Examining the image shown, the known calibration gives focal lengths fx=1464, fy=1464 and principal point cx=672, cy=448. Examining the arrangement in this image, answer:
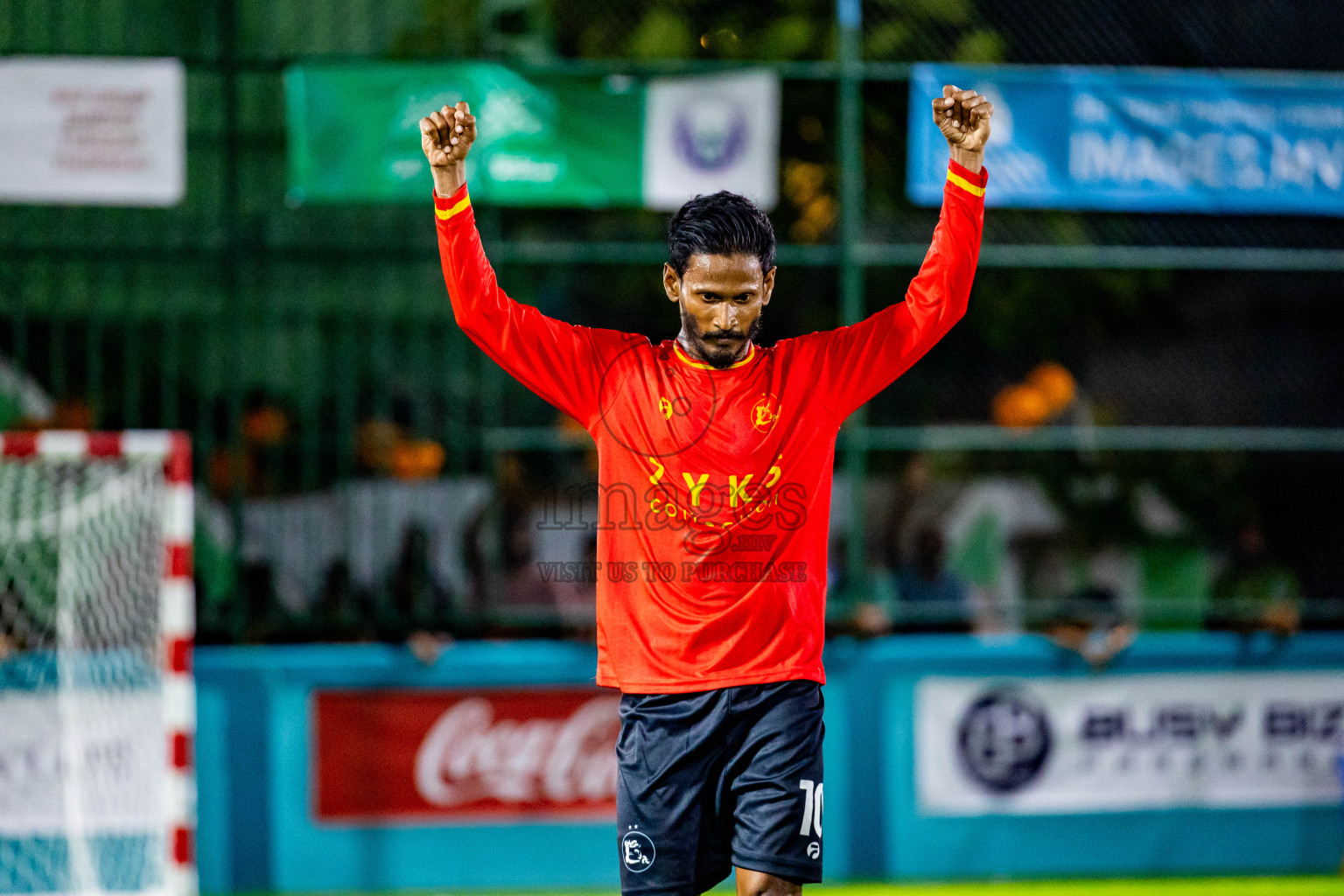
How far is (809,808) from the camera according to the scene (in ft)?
10.8

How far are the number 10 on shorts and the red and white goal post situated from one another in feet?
11.6

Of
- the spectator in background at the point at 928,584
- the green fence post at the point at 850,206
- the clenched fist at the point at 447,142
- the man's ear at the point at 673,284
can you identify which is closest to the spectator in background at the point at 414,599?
the green fence post at the point at 850,206

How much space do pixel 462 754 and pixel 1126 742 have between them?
307 cm

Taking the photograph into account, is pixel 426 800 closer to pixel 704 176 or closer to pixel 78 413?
pixel 78 413

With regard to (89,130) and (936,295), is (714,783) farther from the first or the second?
(89,130)

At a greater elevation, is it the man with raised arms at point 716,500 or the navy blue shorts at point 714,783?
the man with raised arms at point 716,500

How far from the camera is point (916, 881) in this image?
678 cm

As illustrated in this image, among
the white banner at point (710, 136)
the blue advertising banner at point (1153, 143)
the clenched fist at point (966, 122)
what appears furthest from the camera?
the blue advertising banner at point (1153, 143)

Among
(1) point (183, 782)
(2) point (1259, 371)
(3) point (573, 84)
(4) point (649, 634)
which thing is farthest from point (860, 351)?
(2) point (1259, 371)

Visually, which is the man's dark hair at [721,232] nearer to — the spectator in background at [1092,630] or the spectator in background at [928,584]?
the spectator in background at [1092,630]

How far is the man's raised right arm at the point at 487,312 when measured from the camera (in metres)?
3.32

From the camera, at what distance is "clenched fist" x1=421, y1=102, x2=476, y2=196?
10.9 ft

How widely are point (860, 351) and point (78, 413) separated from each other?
481cm

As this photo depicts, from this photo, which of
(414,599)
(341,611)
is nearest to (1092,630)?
(414,599)
